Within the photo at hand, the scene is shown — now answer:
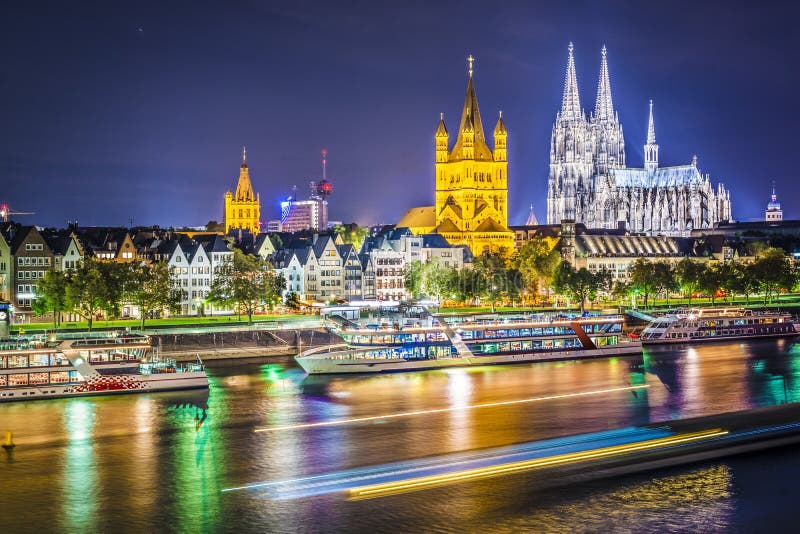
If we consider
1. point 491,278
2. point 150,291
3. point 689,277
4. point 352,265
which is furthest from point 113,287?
point 689,277

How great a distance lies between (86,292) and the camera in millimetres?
85062

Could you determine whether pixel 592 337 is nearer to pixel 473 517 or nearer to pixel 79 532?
pixel 473 517

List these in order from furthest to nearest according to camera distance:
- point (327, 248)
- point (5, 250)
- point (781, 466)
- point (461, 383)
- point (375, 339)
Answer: point (327, 248) → point (5, 250) → point (375, 339) → point (461, 383) → point (781, 466)

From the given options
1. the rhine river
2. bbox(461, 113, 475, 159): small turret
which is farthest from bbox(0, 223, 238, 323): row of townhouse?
bbox(461, 113, 475, 159): small turret

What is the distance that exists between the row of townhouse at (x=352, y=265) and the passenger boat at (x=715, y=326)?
34.6 meters

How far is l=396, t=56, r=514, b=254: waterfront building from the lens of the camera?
6033 inches

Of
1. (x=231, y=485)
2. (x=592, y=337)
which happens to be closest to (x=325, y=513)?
(x=231, y=485)

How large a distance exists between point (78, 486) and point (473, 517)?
1501 cm

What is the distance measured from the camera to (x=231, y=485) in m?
40.2

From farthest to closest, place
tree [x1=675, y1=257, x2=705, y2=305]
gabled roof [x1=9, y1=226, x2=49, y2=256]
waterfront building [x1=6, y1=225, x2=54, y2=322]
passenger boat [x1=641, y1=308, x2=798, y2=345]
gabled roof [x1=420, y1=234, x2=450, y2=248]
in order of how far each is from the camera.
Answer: gabled roof [x1=420, y1=234, x2=450, y2=248] < tree [x1=675, y1=257, x2=705, y2=305] < gabled roof [x1=9, y1=226, x2=49, y2=256] < waterfront building [x1=6, y1=225, x2=54, y2=322] < passenger boat [x1=641, y1=308, x2=798, y2=345]

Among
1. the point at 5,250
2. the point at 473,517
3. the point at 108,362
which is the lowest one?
the point at 473,517

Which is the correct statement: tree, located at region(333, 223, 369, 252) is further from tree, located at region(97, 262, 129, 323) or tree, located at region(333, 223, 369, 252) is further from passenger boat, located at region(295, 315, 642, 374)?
passenger boat, located at region(295, 315, 642, 374)

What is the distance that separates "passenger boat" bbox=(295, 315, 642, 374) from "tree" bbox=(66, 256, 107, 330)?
19.6 meters

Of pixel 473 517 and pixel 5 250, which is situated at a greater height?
pixel 5 250
